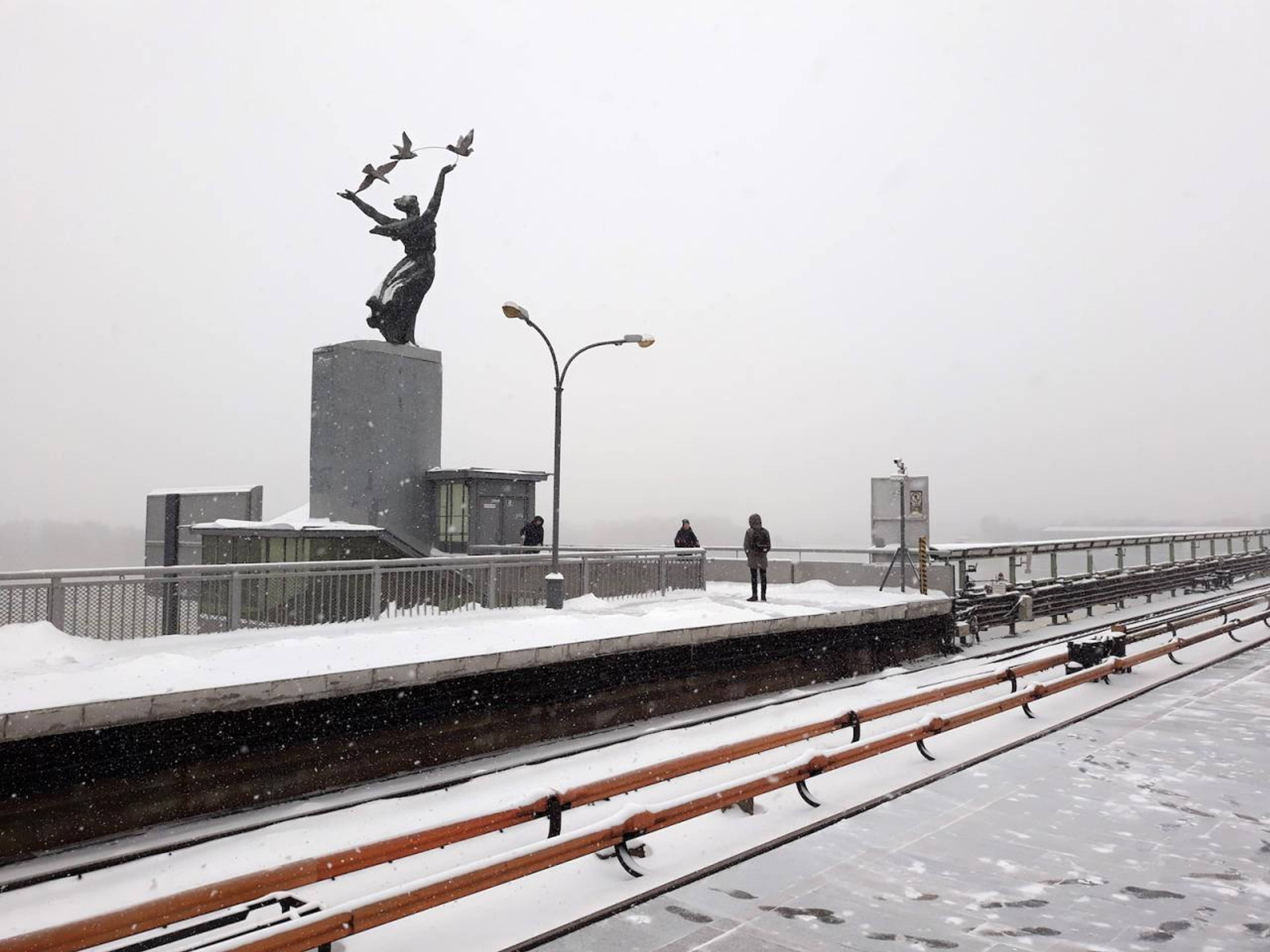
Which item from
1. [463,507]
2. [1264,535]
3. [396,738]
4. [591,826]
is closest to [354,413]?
[463,507]

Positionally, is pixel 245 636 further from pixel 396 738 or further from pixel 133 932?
pixel 133 932

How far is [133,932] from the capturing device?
13.4 ft

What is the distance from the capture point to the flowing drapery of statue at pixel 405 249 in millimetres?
28578

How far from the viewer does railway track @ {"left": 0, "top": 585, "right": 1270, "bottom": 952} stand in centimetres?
433

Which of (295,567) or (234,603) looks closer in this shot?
(234,603)

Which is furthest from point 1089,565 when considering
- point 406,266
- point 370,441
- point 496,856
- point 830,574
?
point 496,856

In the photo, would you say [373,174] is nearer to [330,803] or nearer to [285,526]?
[285,526]

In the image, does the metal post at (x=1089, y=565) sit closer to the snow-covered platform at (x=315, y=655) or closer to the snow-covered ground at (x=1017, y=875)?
the snow-covered platform at (x=315, y=655)

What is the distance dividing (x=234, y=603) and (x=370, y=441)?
1456 centimetres

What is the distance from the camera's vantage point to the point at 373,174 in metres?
28.4

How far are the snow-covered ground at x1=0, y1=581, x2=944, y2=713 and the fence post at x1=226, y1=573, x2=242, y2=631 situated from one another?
0.15m

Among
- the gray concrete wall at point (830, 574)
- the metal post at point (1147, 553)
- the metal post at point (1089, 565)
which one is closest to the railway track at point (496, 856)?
the gray concrete wall at point (830, 574)

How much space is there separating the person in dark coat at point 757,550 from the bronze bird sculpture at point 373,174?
55.6 ft

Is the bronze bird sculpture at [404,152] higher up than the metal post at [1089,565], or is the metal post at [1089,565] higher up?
the bronze bird sculpture at [404,152]
